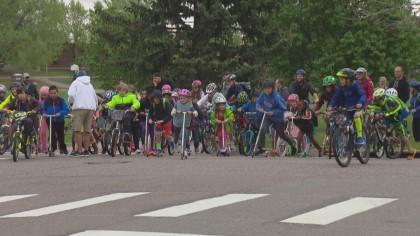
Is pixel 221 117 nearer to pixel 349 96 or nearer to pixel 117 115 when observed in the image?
pixel 117 115

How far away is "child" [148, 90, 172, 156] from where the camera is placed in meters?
22.1

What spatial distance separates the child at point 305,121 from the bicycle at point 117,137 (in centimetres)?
390

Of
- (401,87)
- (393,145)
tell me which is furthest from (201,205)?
(401,87)

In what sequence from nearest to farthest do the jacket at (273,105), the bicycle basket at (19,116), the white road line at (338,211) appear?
the white road line at (338,211)
the bicycle basket at (19,116)
the jacket at (273,105)

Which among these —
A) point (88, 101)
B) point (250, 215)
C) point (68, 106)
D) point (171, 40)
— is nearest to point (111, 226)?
point (250, 215)

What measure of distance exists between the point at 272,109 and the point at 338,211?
10.7m

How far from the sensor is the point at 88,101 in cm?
2266

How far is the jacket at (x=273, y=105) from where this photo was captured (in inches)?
852

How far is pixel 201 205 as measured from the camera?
1181 cm

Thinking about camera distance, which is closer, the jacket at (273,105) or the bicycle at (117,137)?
the jacket at (273,105)

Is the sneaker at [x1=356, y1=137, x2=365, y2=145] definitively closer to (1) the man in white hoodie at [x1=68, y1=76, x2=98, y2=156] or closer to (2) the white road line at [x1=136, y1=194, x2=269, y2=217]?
(2) the white road line at [x1=136, y1=194, x2=269, y2=217]

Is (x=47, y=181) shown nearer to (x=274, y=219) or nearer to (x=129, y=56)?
(x=274, y=219)

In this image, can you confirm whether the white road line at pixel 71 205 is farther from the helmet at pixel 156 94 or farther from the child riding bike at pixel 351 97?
the helmet at pixel 156 94

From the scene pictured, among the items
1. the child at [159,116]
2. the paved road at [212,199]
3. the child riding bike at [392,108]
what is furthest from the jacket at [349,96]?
the child at [159,116]
